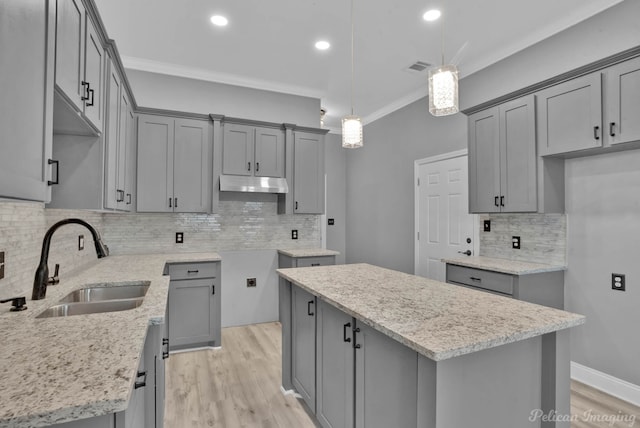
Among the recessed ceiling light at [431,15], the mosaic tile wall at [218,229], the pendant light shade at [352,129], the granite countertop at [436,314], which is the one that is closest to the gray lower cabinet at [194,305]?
the mosaic tile wall at [218,229]

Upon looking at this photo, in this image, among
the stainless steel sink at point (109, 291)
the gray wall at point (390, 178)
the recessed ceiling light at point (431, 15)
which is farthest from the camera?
the gray wall at point (390, 178)

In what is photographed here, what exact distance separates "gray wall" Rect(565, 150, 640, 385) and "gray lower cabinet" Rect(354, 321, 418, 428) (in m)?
2.31

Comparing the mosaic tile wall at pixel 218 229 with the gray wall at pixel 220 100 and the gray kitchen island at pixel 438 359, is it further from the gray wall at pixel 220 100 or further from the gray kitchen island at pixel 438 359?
the gray kitchen island at pixel 438 359

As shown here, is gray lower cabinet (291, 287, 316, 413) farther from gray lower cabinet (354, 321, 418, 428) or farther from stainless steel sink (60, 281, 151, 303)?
stainless steel sink (60, 281, 151, 303)

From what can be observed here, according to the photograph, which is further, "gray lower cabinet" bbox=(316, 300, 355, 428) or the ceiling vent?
the ceiling vent

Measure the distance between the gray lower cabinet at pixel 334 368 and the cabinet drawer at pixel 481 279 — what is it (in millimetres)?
1710

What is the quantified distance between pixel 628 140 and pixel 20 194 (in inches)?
129

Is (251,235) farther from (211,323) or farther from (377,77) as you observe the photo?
(377,77)

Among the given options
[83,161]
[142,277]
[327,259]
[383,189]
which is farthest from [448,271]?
[83,161]

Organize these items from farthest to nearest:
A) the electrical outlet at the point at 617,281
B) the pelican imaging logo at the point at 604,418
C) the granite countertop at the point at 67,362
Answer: the electrical outlet at the point at 617,281 → the pelican imaging logo at the point at 604,418 → the granite countertop at the point at 67,362

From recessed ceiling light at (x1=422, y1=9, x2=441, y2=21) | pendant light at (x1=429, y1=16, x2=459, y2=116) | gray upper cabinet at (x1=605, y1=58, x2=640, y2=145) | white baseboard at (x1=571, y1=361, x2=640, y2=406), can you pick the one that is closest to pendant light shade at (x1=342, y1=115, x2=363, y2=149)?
pendant light at (x1=429, y1=16, x2=459, y2=116)

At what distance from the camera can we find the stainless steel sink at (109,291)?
206 centimetres

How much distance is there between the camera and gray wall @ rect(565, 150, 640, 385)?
2512 millimetres

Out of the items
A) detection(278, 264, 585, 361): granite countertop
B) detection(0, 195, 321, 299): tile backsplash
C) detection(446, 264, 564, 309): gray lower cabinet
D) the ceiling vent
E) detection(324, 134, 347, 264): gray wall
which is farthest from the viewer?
detection(324, 134, 347, 264): gray wall
